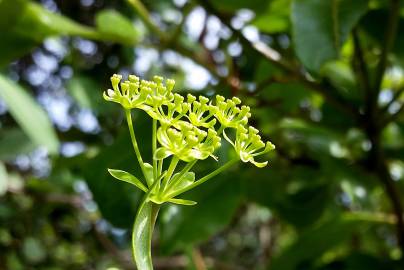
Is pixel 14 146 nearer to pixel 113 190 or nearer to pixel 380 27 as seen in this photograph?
pixel 113 190

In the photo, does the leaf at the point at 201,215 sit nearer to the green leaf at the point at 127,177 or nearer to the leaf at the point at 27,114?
the leaf at the point at 27,114

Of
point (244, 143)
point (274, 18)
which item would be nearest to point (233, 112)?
point (244, 143)

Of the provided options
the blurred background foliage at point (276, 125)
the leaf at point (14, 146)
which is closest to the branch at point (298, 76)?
the blurred background foliage at point (276, 125)

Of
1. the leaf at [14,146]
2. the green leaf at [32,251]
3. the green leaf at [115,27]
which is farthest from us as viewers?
the green leaf at [32,251]

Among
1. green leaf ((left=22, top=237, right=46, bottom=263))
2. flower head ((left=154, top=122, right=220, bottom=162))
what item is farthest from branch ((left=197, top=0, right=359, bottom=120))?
green leaf ((left=22, top=237, right=46, bottom=263))

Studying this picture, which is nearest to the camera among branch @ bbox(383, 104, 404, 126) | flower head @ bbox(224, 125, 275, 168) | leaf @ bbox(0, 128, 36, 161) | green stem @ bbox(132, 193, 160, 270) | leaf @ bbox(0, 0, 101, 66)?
green stem @ bbox(132, 193, 160, 270)

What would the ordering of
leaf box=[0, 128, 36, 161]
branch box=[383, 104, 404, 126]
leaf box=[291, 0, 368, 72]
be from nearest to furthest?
leaf box=[291, 0, 368, 72] < branch box=[383, 104, 404, 126] < leaf box=[0, 128, 36, 161]

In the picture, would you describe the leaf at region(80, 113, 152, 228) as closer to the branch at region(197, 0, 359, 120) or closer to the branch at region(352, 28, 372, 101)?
the branch at region(197, 0, 359, 120)
